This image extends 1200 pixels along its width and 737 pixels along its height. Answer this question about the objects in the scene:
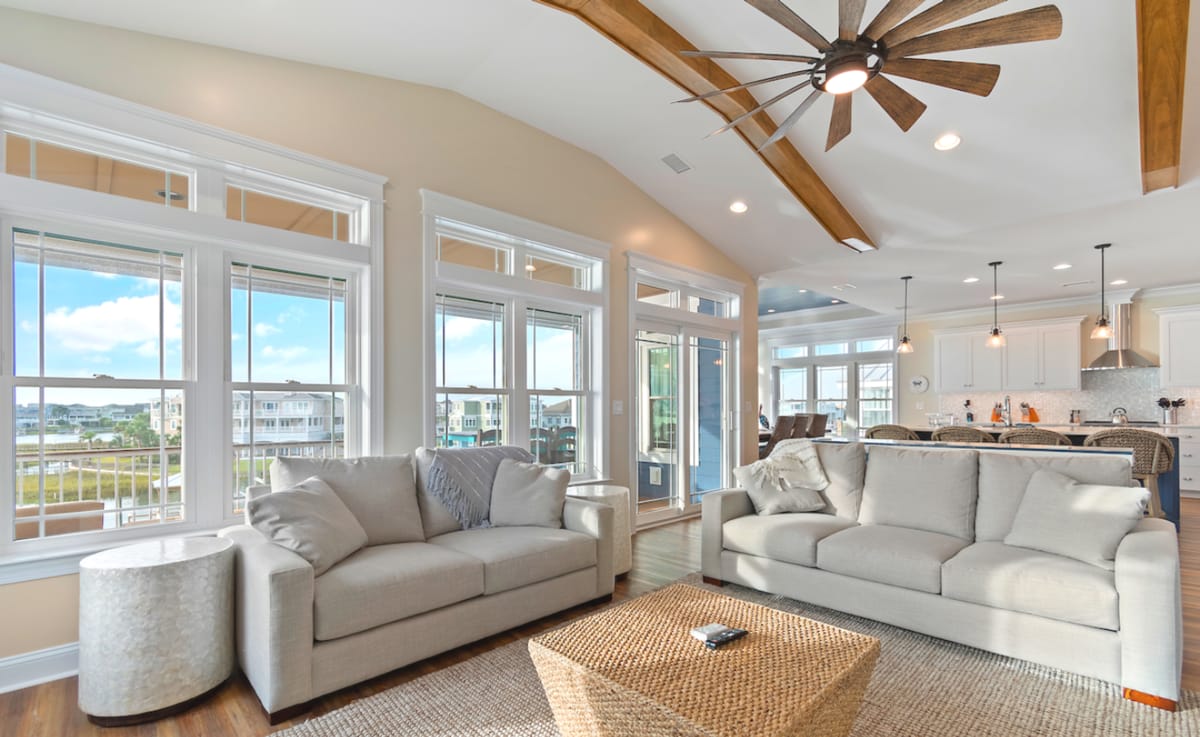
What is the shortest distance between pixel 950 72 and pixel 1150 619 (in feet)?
7.70

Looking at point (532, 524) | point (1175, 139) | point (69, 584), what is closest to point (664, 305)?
point (532, 524)

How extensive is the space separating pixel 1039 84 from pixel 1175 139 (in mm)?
962

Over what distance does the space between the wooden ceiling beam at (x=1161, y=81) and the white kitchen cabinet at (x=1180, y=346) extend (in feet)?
14.6

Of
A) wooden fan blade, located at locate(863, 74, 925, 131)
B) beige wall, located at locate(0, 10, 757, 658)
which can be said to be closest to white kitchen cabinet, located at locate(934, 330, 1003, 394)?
beige wall, located at locate(0, 10, 757, 658)

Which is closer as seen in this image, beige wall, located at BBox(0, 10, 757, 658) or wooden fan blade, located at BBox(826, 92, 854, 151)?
beige wall, located at BBox(0, 10, 757, 658)

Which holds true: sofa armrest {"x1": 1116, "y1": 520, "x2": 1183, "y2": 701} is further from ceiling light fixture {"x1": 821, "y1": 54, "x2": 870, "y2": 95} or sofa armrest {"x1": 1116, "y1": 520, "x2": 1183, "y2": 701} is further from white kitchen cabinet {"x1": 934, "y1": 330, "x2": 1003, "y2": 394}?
white kitchen cabinet {"x1": 934, "y1": 330, "x2": 1003, "y2": 394}

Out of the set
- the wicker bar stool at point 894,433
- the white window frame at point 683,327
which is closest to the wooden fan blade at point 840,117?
the white window frame at point 683,327

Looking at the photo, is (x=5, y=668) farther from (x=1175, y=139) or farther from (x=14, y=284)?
(x=1175, y=139)

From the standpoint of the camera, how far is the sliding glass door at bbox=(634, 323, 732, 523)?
568cm

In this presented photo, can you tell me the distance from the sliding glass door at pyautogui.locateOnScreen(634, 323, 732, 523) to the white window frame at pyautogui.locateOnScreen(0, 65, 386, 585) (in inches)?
105

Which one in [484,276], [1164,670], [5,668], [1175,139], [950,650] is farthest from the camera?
[484,276]

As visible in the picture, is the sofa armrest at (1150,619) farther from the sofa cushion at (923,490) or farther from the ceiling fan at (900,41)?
the ceiling fan at (900,41)

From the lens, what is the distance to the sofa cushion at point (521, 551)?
290 centimetres

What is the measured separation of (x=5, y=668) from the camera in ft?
8.07
